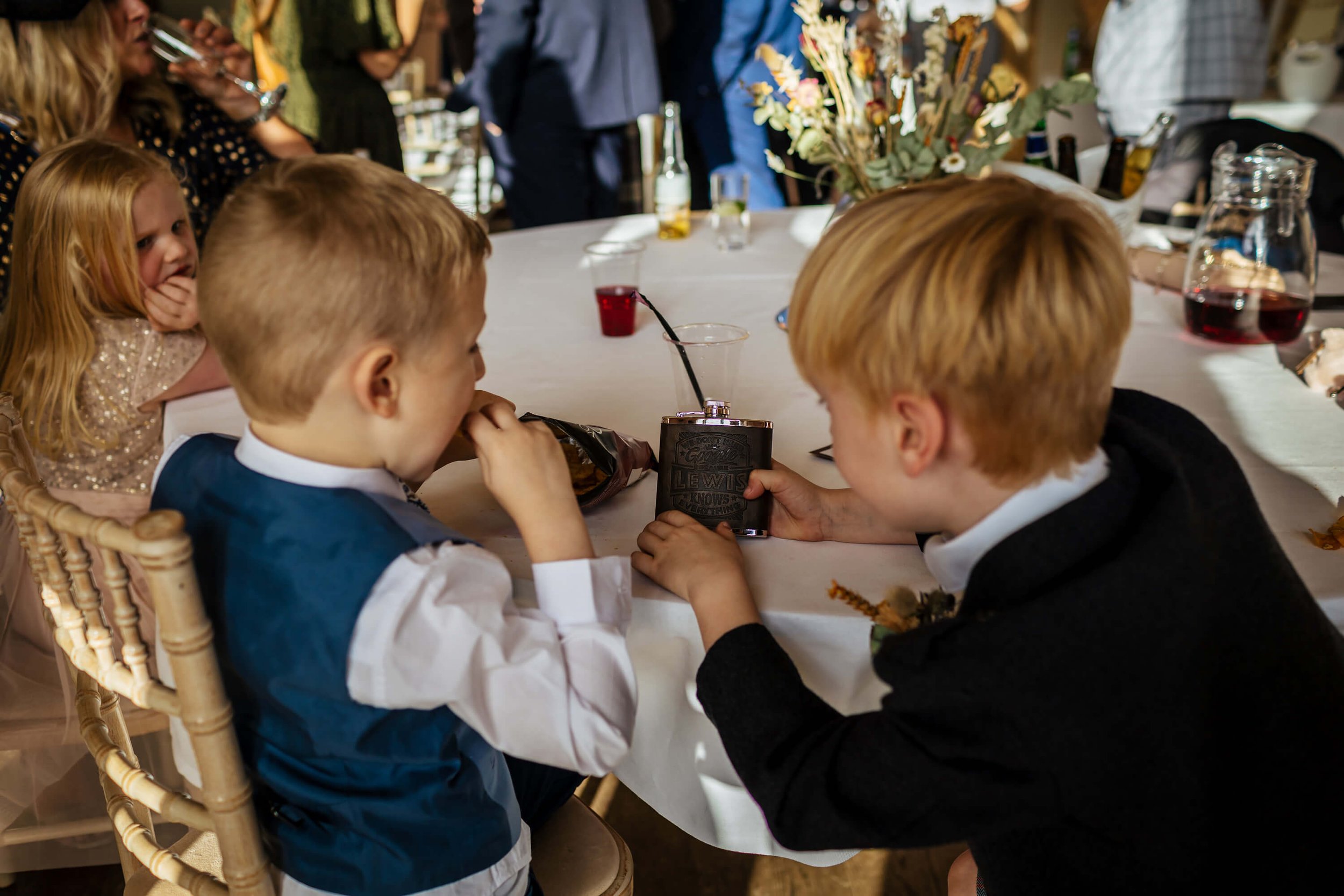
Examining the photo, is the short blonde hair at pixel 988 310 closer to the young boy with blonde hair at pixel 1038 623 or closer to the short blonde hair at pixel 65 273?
the young boy with blonde hair at pixel 1038 623

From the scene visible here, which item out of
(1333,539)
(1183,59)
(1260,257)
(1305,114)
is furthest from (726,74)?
(1333,539)

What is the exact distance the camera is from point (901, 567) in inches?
35.1

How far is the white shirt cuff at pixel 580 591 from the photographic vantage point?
78cm

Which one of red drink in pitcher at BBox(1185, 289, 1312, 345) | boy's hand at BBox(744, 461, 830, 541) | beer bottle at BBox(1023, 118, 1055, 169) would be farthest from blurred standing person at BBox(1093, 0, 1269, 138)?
boy's hand at BBox(744, 461, 830, 541)

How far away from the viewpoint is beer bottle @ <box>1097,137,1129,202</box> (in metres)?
1.96

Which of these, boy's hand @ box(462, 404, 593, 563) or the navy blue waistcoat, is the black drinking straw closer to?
boy's hand @ box(462, 404, 593, 563)

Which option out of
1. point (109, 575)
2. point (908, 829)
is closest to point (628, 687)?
point (908, 829)

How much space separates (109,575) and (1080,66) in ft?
21.7

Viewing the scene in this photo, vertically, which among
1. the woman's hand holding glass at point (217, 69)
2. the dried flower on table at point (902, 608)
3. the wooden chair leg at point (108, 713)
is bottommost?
the wooden chair leg at point (108, 713)

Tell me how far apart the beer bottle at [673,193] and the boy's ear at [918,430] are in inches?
62.6

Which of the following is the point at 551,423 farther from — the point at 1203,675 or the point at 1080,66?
the point at 1080,66

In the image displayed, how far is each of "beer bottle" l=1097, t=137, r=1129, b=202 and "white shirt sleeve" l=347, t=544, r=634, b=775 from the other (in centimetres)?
162

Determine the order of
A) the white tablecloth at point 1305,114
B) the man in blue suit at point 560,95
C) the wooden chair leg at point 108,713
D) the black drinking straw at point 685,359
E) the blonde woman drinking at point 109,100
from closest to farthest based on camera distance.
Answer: the wooden chair leg at point 108,713 → the black drinking straw at point 685,359 → the blonde woman drinking at point 109,100 → the man in blue suit at point 560,95 → the white tablecloth at point 1305,114

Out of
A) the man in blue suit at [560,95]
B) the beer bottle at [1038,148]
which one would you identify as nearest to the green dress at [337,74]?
the man in blue suit at [560,95]
